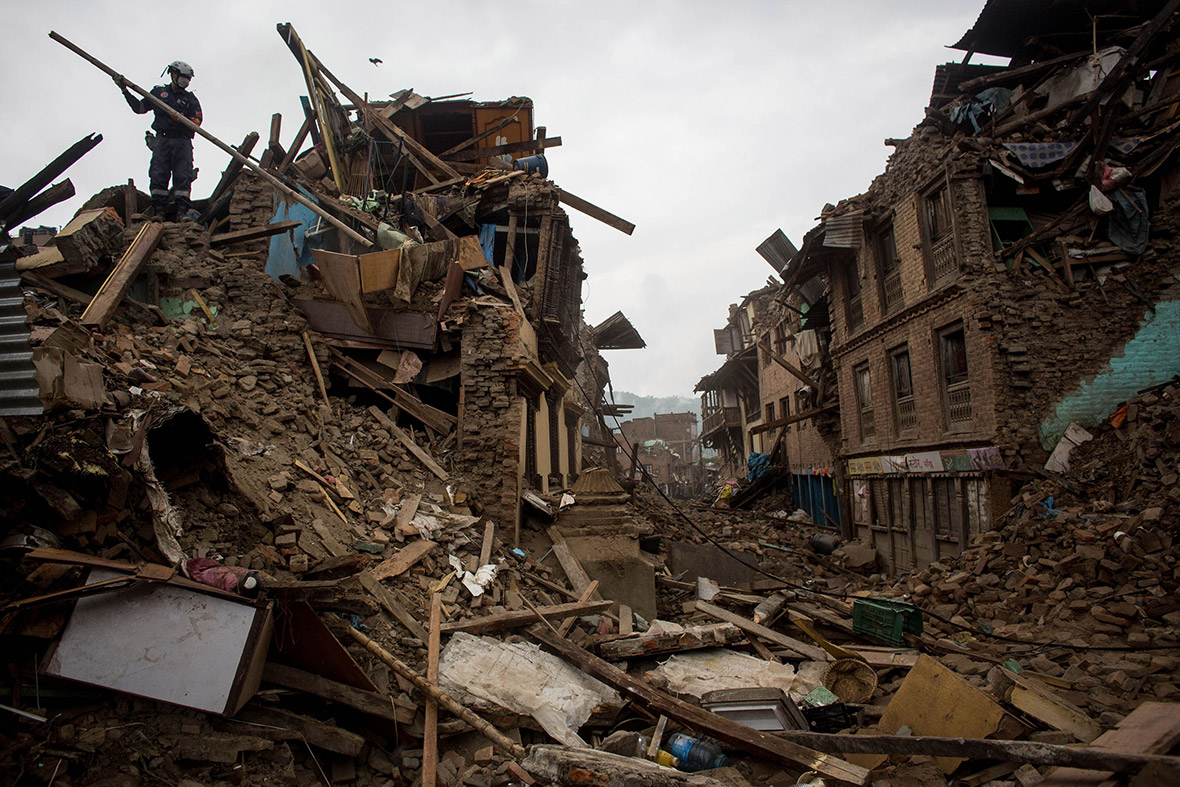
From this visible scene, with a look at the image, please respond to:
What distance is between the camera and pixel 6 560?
4078 millimetres

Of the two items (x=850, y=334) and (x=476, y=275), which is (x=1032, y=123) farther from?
(x=476, y=275)

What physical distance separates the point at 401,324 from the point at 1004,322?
1161cm

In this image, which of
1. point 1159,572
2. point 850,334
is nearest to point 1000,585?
point 1159,572

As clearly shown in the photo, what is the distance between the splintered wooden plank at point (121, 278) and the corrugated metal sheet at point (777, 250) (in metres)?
17.4

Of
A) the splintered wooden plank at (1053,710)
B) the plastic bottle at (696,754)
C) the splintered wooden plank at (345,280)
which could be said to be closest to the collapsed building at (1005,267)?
the splintered wooden plank at (1053,710)

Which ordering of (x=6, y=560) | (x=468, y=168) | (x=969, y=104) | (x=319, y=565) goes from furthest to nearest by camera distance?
(x=468, y=168), (x=969, y=104), (x=319, y=565), (x=6, y=560)

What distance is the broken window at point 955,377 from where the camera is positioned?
1271cm

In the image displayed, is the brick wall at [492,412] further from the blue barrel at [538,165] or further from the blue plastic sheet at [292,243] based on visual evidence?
the blue barrel at [538,165]

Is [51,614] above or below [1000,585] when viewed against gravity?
above

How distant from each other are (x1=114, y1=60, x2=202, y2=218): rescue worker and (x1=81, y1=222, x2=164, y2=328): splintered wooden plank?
1816 mm

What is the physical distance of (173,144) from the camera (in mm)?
11359

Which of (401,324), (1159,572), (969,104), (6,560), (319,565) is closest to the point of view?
(6,560)

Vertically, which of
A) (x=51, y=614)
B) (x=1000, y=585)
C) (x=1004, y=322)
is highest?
(x=1004, y=322)

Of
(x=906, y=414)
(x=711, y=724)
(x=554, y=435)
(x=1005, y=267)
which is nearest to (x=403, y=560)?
(x=711, y=724)
